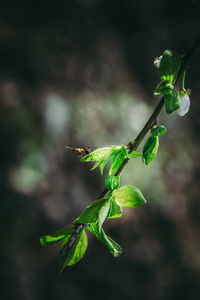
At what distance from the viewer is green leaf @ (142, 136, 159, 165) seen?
427 mm

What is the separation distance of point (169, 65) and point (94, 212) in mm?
266

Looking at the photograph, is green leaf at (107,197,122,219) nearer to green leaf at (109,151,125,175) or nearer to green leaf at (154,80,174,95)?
green leaf at (109,151,125,175)

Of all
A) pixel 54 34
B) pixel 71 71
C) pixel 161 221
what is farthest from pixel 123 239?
pixel 54 34

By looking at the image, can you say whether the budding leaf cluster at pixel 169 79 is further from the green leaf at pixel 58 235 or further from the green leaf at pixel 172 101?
the green leaf at pixel 58 235

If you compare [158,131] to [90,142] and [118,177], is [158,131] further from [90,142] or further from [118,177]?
[90,142]

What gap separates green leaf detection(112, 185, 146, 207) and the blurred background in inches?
69.4

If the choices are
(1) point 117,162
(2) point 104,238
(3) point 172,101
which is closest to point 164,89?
(3) point 172,101

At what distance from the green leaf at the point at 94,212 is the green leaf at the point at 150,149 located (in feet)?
0.32

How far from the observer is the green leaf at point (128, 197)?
42 cm

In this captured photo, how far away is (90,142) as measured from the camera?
8.55 feet

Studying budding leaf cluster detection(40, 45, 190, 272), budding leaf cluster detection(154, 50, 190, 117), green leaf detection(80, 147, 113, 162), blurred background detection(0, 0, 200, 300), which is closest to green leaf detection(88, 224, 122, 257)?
budding leaf cluster detection(40, 45, 190, 272)

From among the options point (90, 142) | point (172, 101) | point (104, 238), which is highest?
point (90, 142)

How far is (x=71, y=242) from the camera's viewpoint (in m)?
0.41

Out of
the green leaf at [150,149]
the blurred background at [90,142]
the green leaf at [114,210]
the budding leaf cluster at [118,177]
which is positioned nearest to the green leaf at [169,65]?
the budding leaf cluster at [118,177]
